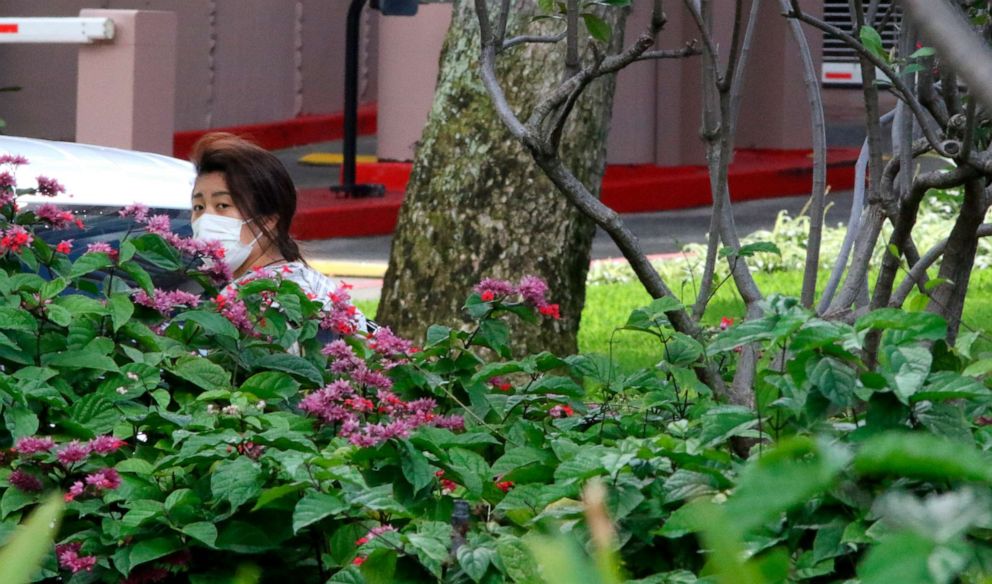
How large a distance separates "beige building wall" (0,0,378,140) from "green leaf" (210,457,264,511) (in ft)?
45.4

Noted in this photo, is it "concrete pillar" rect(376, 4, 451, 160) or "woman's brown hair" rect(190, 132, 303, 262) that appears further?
"concrete pillar" rect(376, 4, 451, 160)

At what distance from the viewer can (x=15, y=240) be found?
3143 millimetres

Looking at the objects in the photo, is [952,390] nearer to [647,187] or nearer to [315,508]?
[315,508]

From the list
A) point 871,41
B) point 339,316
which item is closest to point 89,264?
point 339,316

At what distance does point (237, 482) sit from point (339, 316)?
0.89 metres

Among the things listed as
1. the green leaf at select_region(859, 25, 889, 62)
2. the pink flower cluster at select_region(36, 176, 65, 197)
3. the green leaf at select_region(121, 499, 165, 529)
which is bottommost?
the green leaf at select_region(121, 499, 165, 529)

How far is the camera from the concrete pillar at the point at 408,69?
50.5 feet

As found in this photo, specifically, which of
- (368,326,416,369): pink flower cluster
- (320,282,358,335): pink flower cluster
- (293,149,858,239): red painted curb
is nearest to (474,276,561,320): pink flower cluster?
(368,326,416,369): pink flower cluster

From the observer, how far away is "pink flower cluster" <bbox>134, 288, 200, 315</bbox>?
3111mm

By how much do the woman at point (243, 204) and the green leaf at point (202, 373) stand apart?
129 cm

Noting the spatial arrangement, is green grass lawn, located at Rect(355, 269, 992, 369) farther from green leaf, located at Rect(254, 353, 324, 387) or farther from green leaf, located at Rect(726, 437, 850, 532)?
green leaf, located at Rect(726, 437, 850, 532)

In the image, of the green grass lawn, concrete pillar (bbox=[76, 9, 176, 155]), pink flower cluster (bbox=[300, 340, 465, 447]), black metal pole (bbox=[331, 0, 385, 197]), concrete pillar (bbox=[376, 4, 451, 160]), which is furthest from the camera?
concrete pillar (bbox=[376, 4, 451, 160])

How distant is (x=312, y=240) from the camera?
13398 millimetres

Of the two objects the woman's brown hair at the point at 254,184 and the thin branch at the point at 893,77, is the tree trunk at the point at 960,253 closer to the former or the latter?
the thin branch at the point at 893,77
